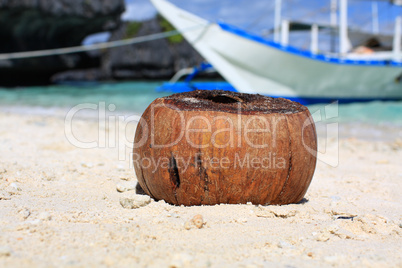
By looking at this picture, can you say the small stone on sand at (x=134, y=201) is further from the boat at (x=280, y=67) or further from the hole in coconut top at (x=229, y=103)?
the boat at (x=280, y=67)

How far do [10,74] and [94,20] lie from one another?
30.2 feet

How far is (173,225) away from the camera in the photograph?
6.12 feet

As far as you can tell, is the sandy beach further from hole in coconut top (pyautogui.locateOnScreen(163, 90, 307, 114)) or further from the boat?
the boat

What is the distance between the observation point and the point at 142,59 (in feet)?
138

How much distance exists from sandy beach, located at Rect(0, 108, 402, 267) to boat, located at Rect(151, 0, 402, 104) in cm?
653

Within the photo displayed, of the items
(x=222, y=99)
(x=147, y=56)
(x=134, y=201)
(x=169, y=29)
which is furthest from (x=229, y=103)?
(x=169, y=29)

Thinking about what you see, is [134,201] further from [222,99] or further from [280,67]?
[280,67]

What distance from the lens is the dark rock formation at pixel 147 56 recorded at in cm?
4144

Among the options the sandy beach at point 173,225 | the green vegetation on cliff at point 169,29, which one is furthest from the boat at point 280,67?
Answer: the green vegetation on cliff at point 169,29

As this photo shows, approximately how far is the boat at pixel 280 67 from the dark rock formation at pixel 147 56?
1288 inches

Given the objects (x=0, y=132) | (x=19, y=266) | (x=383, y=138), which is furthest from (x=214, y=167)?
(x=383, y=138)

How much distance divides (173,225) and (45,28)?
104 feet

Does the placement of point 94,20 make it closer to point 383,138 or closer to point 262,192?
point 383,138

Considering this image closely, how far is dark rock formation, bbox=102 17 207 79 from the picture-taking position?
41.4 metres
